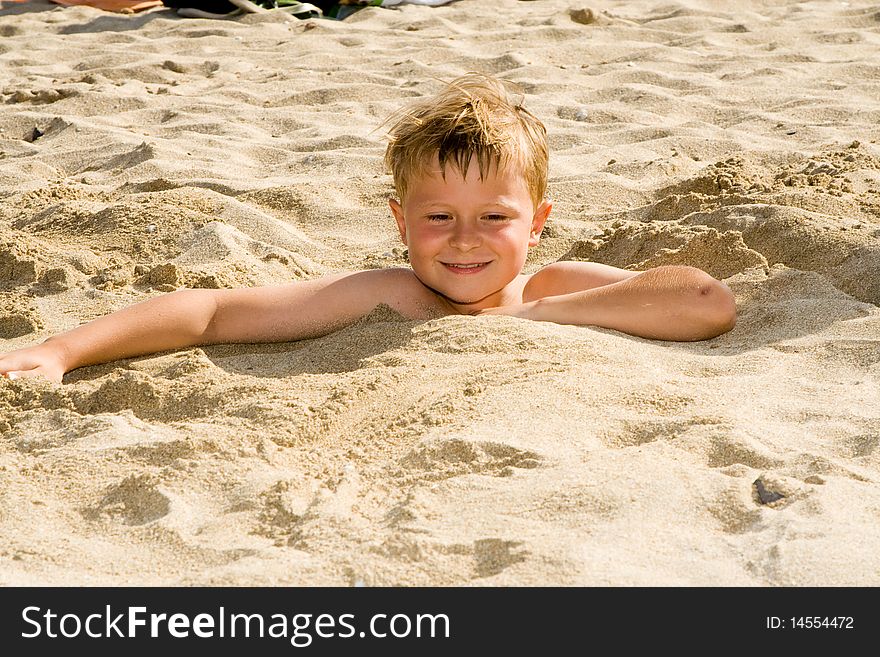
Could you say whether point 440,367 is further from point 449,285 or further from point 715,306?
point 715,306

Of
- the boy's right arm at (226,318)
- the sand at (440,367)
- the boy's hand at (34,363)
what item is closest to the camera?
the sand at (440,367)

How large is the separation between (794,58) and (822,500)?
196 inches

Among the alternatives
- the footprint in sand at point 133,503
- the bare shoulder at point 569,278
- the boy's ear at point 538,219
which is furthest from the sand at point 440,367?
the boy's ear at point 538,219

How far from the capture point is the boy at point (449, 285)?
9.29ft

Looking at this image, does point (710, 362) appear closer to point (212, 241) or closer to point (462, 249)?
point (462, 249)

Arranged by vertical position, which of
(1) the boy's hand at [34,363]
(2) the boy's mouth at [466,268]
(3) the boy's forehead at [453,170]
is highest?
(3) the boy's forehead at [453,170]

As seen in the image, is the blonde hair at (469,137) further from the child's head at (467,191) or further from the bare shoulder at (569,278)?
the bare shoulder at (569,278)

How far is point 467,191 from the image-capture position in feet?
9.34

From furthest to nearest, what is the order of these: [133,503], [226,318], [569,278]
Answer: [569,278], [226,318], [133,503]

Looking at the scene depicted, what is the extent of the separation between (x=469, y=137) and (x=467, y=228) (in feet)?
0.79

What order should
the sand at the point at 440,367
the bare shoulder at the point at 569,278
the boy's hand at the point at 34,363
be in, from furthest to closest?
1. the bare shoulder at the point at 569,278
2. the boy's hand at the point at 34,363
3. the sand at the point at 440,367

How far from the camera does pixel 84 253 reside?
3.65 m

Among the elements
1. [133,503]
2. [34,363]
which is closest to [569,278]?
[34,363]

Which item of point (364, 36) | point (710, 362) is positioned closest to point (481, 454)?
point (710, 362)
